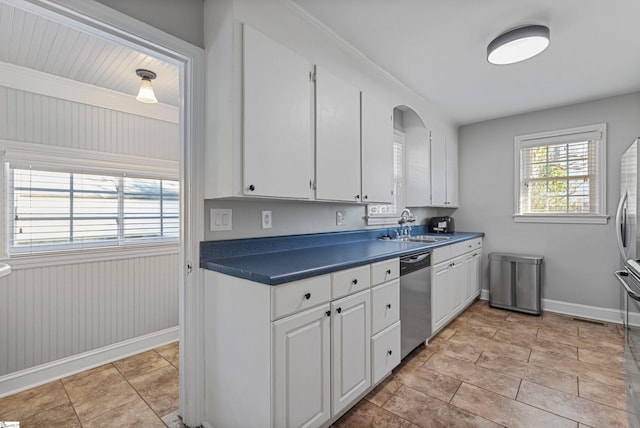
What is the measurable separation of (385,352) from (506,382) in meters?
0.91

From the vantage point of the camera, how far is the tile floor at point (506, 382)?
1718 millimetres

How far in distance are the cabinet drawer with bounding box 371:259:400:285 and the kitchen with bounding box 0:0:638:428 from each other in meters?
0.65

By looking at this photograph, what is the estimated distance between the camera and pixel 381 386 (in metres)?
2.03

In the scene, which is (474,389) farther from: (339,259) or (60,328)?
(60,328)

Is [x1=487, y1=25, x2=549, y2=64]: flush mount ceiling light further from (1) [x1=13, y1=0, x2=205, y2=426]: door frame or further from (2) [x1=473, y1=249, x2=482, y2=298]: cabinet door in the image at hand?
(2) [x1=473, y1=249, x2=482, y2=298]: cabinet door

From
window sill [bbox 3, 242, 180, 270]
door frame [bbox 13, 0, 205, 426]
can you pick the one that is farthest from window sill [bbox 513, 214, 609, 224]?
window sill [bbox 3, 242, 180, 270]

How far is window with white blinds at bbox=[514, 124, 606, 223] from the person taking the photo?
3332 millimetres

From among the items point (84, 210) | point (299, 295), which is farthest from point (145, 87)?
point (299, 295)

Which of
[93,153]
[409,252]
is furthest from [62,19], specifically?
[409,252]

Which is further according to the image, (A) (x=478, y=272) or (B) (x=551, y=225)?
(A) (x=478, y=272)

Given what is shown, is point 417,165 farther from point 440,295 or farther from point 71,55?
point 71,55

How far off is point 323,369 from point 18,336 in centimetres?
224

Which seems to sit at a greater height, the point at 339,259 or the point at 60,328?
the point at 339,259

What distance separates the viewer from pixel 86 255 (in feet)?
7.90
